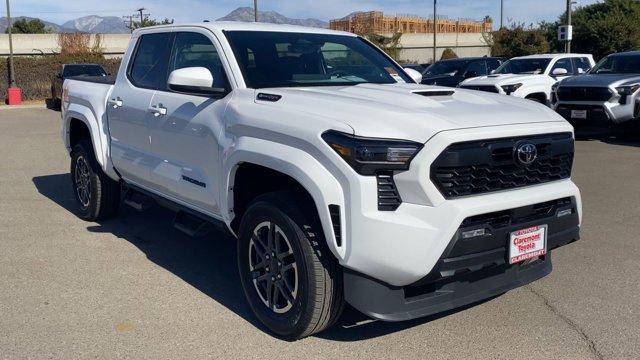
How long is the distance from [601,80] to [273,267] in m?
10.7

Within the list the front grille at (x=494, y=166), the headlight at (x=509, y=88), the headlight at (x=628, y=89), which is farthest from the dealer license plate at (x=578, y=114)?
the front grille at (x=494, y=166)

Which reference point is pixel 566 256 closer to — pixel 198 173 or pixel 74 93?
pixel 198 173

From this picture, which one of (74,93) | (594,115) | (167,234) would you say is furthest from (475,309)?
(594,115)

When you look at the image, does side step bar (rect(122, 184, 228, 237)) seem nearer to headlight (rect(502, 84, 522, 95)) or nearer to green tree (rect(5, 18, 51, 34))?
headlight (rect(502, 84, 522, 95))

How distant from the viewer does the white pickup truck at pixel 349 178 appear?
129 inches

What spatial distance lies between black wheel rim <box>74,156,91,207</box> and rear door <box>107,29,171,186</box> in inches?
31.6

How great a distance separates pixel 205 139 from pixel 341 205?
1464 millimetres

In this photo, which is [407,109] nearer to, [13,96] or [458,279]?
[458,279]

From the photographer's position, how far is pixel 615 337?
3.90 metres

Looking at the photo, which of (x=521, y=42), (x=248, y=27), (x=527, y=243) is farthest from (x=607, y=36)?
(x=527, y=243)

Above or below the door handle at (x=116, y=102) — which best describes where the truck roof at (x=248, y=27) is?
above

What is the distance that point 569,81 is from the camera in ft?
43.2

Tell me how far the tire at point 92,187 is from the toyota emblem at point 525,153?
4300mm

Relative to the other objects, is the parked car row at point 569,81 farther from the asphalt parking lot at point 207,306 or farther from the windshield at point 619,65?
the asphalt parking lot at point 207,306
